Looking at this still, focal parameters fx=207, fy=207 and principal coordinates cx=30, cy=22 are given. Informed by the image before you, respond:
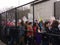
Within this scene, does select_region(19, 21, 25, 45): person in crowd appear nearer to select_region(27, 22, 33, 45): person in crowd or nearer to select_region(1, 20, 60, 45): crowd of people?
select_region(1, 20, 60, 45): crowd of people

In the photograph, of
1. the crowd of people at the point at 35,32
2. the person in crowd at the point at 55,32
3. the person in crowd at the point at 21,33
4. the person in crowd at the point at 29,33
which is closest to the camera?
the person in crowd at the point at 55,32

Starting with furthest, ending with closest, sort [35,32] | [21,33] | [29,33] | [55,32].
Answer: [21,33] < [29,33] < [35,32] < [55,32]

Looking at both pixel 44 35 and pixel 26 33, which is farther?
pixel 26 33

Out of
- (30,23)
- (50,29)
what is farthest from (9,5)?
(50,29)

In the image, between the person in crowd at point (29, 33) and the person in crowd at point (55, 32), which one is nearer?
the person in crowd at point (55, 32)

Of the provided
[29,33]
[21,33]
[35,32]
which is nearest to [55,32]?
[35,32]

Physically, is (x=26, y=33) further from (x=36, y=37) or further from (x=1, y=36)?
(x=1, y=36)

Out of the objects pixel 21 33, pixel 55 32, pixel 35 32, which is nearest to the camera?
pixel 55 32

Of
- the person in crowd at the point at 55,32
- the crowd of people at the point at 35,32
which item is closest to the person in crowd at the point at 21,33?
the crowd of people at the point at 35,32

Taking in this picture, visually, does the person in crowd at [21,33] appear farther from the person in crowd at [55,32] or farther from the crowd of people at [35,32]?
the person in crowd at [55,32]

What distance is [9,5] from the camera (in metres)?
19.9

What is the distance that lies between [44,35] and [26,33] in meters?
1.70

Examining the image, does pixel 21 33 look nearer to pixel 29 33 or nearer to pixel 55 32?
pixel 29 33

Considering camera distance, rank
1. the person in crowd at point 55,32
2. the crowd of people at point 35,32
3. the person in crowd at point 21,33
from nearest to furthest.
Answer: the person in crowd at point 55,32, the crowd of people at point 35,32, the person in crowd at point 21,33
